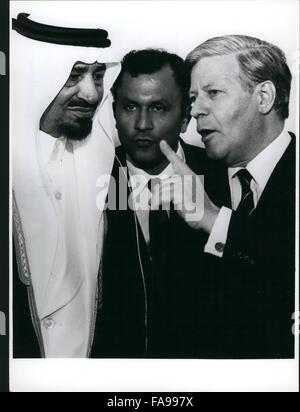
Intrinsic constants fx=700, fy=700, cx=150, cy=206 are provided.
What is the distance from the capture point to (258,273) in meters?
3.99

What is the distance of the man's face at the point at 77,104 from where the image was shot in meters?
3.99

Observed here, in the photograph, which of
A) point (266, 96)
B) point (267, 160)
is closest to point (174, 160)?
point (267, 160)

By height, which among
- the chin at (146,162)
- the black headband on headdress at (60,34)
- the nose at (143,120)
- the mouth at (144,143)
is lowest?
the chin at (146,162)

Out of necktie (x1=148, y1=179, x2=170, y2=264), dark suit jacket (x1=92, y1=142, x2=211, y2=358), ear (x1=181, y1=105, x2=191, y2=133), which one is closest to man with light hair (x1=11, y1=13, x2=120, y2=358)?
dark suit jacket (x1=92, y1=142, x2=211, y2=358)

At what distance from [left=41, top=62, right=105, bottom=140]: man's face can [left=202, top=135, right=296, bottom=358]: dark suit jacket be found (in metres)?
0.79

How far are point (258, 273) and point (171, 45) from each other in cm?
139

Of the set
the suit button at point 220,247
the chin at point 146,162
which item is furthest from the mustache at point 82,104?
the suit button at point 220,247

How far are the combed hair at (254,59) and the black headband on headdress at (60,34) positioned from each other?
1.70 feet

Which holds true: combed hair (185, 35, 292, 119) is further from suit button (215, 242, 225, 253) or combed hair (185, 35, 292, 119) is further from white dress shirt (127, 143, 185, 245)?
suit button (215, 242, 225, 253)

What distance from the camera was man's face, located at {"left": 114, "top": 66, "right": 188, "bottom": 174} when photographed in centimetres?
395

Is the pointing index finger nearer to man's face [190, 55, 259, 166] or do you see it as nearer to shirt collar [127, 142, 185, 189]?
shirt collar [127, 142, 185, 189]

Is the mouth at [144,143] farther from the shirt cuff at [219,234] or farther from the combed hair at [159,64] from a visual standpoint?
the shirt cuff at [219,234]

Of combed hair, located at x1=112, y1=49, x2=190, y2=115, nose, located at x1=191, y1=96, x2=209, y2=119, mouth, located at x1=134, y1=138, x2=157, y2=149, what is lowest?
mouth, located at x1=134, y1=138, x2=157, y2=149

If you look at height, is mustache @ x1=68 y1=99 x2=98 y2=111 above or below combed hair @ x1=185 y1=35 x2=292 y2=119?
below
